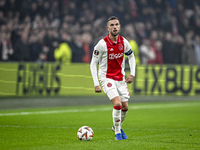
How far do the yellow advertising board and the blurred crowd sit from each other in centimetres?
39

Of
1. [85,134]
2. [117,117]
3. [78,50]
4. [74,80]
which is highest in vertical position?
[78,50]

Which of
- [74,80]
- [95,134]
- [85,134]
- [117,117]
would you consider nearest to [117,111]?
[117,117]

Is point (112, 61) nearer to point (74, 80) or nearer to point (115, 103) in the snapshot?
point (115, 103)

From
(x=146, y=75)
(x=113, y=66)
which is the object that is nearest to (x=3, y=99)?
(x=146, y=75)

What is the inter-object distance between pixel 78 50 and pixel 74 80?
4.11ft

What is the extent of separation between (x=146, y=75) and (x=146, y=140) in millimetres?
11580

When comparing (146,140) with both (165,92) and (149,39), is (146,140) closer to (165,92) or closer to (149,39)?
(165,92)

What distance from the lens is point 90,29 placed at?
738 inches

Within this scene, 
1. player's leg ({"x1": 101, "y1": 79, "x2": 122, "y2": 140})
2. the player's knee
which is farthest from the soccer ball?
the player's knee

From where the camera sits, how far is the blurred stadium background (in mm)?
15914

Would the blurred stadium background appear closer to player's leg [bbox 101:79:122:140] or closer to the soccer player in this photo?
the soccer player

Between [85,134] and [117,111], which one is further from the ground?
[117,111]

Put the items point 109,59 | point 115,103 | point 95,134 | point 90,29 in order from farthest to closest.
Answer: point 90,29
point 95,134
point 109,59
point 115,103

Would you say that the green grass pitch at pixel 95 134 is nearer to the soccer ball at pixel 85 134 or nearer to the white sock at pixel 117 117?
the soccer ball at pixel 85 134
